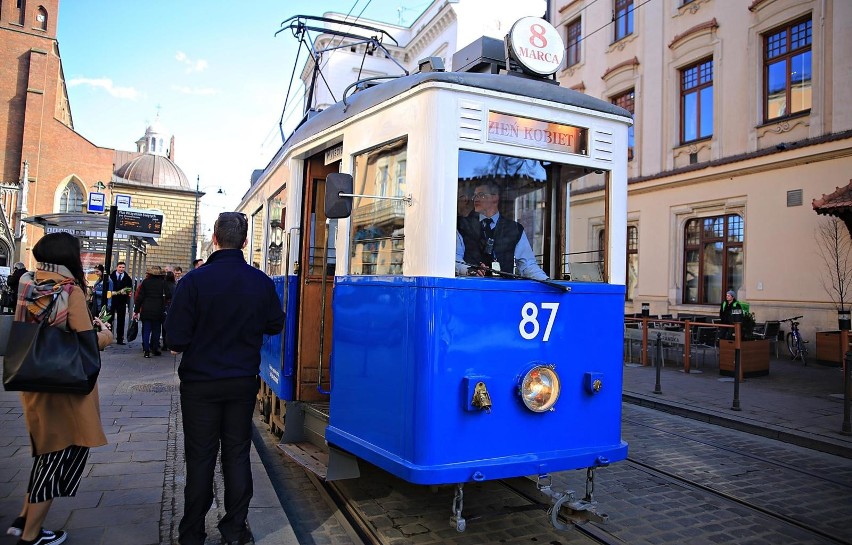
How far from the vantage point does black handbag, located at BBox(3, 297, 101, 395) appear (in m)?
3.23

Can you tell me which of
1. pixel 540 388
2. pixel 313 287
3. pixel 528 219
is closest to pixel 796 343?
pixel 528 219

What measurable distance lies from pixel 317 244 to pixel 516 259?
235cm

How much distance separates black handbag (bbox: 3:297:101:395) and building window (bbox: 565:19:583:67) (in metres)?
22.6

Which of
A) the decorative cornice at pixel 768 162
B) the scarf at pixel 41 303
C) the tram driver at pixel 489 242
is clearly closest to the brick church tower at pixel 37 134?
the decorative cornice at pixel 768 162

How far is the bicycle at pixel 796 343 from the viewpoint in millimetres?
13850

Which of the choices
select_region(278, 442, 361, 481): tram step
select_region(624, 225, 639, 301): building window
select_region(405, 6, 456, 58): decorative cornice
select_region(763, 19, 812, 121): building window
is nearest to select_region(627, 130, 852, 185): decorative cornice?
select_region(763, 19, 812, 121): building window

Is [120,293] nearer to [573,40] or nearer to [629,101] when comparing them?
[629,101]

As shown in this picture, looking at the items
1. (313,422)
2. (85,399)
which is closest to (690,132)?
(313,422)

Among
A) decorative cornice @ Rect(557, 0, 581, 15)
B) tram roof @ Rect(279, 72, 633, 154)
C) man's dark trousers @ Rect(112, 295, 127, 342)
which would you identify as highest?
decorative cornice @ Rect(557, 0, 581, 15)

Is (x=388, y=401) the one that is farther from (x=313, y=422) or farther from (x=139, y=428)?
(x=139, y=428)

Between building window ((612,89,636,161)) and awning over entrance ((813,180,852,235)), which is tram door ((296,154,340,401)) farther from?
building window ((612,89,636,161))

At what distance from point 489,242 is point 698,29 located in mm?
16827

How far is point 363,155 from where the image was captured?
4418 mm

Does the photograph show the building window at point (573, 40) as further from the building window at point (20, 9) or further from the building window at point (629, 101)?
the building window at point (20, 9)
